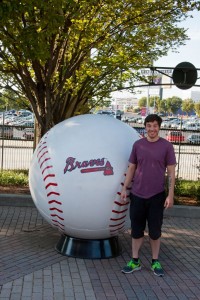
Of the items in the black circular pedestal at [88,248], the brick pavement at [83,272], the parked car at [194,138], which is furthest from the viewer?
the parked car at [194,138]

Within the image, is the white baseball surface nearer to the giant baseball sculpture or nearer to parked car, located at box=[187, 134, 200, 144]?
the giant baseball sculpture

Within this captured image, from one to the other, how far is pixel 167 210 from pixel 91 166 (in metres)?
3.77

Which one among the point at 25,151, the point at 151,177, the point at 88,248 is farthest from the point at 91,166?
the point at 25,151

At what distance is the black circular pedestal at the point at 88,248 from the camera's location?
557 centimetres

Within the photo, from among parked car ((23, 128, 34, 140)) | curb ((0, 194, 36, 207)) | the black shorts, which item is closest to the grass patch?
curb ((0, 194, 36, 207))

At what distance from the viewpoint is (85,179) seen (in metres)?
5.07

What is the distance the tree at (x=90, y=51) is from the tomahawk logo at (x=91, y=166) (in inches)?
133

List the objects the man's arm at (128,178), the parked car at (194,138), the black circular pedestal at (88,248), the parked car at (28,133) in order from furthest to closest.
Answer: the parked car at (194,138), the parked car at (28,133), the black circular pedestal at (88,248), the man's arm at (128,178)

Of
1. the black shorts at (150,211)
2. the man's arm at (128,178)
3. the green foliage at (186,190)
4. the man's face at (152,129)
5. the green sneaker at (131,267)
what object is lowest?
the green sneaker at (131,267)

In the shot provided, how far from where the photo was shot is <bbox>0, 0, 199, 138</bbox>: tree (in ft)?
27.8

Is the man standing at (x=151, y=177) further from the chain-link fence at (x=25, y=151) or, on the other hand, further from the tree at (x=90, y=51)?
the chain-link fence at (x=25, y=151)

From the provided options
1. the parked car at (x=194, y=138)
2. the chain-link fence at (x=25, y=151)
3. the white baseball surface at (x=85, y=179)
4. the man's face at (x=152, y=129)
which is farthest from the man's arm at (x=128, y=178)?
the parked car at (x=194, y=138)

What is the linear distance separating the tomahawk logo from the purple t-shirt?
1.25 feet

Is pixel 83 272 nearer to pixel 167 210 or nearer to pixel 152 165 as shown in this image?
pixel 152 165
